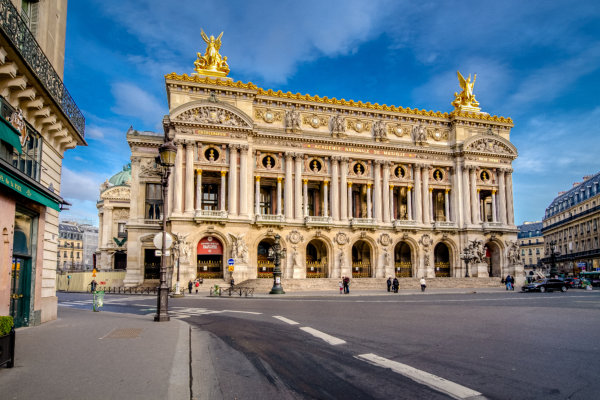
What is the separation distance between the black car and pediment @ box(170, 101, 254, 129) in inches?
1217

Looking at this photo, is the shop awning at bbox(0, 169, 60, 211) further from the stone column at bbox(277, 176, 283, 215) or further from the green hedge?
the stone column at bbox(277, 176, 283, 215)

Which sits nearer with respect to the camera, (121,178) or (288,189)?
(288,189)

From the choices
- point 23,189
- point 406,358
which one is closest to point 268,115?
point 23,189

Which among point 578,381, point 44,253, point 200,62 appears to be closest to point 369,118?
point 200,62

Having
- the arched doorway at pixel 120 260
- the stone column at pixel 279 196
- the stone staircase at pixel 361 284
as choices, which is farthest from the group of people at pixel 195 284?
the arched doorway at pixel 120 260

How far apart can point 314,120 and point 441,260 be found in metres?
24.8

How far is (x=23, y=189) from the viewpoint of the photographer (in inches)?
481

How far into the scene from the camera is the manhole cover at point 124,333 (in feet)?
38.8

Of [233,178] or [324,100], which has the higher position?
[324,100]

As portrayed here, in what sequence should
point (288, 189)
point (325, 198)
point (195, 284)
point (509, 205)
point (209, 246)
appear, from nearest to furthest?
point (195, 284) < point (209, 246) < point (288, 189) < point (325, 198) < point (509, 205)

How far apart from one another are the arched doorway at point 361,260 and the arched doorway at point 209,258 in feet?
52.7

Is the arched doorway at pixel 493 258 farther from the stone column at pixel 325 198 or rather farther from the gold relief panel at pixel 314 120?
the gold relief panel at pixel 314 120

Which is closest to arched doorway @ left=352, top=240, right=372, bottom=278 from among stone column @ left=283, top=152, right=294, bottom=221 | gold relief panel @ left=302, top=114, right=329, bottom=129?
stone column @ left=283, top=152, right=294, bottom=221

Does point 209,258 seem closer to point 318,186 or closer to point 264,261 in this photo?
point 264,261
